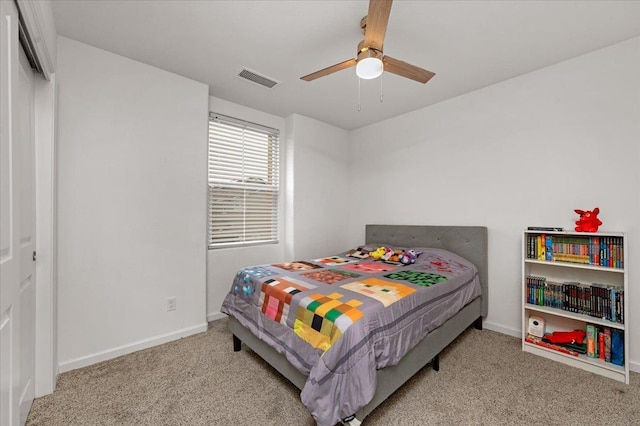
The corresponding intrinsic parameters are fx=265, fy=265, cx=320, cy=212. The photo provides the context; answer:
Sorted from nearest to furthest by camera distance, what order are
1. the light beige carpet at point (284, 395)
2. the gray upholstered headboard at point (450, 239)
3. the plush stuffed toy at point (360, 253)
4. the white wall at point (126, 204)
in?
the light beige carpet at point (284, 395)
the white wall at point (126, 204)
the gray upholstered headboard at point (450, 239)
the plush stuffed toy at point (360, 253)

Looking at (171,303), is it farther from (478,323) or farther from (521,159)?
(521,159)

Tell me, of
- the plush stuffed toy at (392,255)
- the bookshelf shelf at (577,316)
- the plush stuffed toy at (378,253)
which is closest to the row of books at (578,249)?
the bookshelf shelf at (577,316)

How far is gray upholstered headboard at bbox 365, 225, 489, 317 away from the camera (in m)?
2.81

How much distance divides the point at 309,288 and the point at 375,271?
0.85 metres

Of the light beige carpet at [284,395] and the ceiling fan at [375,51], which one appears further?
the light beige carpet at [284,395]

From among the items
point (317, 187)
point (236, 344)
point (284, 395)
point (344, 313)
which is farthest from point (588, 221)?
point (236, 344)

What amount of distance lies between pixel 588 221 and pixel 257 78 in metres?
3.22

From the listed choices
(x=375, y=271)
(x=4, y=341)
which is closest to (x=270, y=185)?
(x=375, y=271)

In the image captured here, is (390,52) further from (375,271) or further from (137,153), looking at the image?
(137,153)

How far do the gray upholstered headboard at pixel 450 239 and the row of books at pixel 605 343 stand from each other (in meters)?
0.81

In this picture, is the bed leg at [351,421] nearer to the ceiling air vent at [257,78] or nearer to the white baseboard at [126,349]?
the white baseboard at [126,349]

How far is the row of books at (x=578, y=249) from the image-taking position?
6.68 ft

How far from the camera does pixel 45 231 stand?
1.80 meters

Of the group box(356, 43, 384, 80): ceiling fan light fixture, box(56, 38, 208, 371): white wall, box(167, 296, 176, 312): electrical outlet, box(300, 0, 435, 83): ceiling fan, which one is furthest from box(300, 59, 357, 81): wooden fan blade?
box(167, 296, 176, 312): electrical outlet
